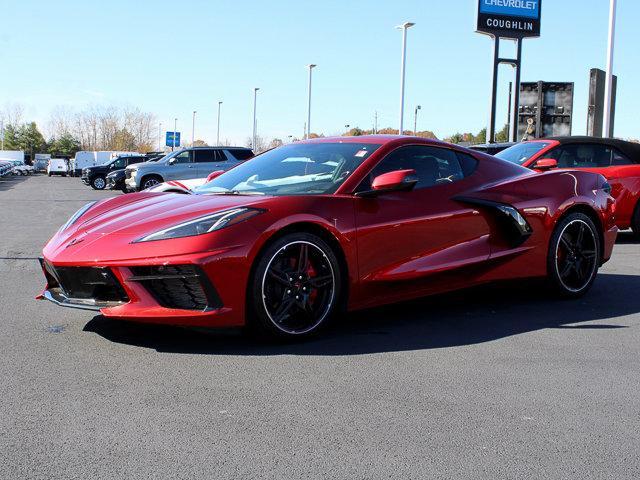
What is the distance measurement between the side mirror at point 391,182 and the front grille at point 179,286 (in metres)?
1.30

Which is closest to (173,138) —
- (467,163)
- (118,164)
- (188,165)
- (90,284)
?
(118,164)

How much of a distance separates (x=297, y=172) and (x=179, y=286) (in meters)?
1.43

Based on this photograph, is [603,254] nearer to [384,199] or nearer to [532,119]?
[384,199]

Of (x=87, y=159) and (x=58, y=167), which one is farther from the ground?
(x=87, y=159)

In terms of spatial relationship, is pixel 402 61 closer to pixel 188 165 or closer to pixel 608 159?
pixel 188 165

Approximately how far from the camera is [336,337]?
4895 millimetres

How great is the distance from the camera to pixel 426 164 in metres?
5.58

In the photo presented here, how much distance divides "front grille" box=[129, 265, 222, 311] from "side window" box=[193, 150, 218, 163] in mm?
21432

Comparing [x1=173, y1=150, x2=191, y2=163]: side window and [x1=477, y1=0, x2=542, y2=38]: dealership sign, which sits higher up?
[x1=477, y1=0, x2=542, y2=38]: dealership sign

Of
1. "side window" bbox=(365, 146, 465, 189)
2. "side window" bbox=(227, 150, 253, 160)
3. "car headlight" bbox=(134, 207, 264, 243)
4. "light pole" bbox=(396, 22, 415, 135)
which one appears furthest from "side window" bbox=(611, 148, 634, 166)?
"light pole" bbox=(396, 22, 415, 135)

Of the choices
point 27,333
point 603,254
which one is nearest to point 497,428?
point 27,333

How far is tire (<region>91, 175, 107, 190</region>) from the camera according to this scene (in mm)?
36062

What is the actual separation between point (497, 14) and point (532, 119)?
474 centimetres

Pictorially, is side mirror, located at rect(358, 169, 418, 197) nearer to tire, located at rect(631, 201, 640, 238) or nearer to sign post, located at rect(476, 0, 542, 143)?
tire, located at rect(631, 201, 640, 238)
